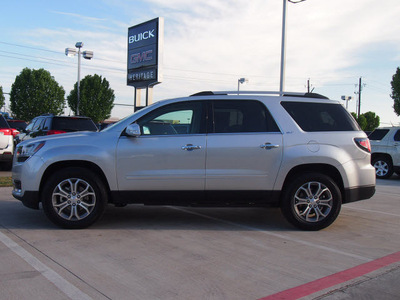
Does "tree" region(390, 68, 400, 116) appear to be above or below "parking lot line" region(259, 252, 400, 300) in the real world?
above

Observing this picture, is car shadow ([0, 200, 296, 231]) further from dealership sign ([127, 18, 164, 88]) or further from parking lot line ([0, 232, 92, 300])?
dealership sign ([127, 18, 164, 88])

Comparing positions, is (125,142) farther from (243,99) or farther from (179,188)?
(243,99)

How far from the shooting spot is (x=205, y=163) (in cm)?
527

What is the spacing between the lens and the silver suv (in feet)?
17.2

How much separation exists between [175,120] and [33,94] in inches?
2075

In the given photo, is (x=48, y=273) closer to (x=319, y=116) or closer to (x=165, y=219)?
(x=165, y=219)

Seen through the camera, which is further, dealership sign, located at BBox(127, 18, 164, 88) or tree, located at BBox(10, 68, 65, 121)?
tree, located at BBox(10, 68, 65, 121)

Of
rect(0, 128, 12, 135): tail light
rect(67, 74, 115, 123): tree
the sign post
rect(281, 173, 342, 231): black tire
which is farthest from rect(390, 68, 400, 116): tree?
rect(281, 173, 342, 231): black tire

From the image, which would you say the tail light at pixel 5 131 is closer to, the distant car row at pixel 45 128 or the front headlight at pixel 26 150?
the distant car row at pixel 45 128

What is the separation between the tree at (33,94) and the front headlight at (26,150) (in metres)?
50.1

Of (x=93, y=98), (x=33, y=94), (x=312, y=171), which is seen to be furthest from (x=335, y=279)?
(x=93, y=98)

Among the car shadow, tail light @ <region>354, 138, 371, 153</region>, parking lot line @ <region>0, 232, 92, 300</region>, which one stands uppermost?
tail light @ <region>354, 138, 371, 153</region>

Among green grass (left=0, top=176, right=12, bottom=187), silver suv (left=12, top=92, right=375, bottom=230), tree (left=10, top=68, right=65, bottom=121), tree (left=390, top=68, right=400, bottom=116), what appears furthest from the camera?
tree (left=10, top=68, right=65, bottom=121)

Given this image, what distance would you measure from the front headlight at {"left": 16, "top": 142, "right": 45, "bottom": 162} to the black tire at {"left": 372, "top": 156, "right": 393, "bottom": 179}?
11260mm
